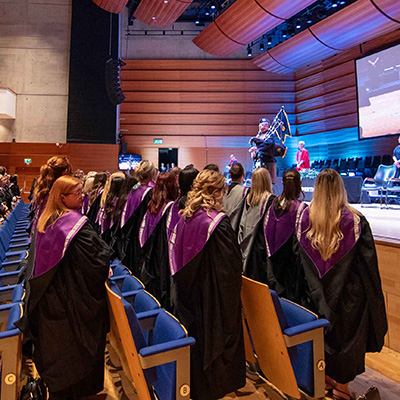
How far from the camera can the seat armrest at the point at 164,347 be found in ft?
4.35

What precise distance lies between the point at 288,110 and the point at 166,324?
11.5m

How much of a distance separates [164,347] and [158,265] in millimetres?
1184

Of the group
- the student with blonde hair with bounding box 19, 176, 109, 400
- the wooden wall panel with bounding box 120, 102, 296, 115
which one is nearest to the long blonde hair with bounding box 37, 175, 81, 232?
the student with blonde hair with bounding box 19, 176, 109, 400

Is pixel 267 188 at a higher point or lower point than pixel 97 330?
higher

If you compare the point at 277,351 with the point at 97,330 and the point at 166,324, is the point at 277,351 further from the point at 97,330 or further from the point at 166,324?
the point at 97,330

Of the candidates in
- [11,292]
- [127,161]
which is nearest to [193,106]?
[127,161]

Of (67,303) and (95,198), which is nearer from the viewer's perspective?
(67,303)

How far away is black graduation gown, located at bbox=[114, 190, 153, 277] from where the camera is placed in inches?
117

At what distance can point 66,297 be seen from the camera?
1628 millimetres

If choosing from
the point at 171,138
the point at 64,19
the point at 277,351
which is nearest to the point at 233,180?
the point at 277,351

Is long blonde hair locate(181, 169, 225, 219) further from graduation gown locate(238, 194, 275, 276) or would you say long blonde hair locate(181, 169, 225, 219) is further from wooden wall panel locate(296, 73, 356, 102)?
wooden wall panel locate(296, 73, 356, 102)

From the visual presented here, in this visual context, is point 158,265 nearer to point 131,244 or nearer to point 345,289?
point 131,244

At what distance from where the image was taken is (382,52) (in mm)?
7961

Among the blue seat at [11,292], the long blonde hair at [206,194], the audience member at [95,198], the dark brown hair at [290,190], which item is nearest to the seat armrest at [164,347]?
the long blonde hair at [206,194]
